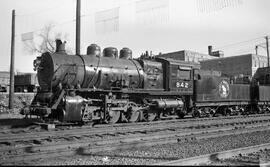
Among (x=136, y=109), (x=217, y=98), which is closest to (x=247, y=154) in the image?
(x=136, y=109)

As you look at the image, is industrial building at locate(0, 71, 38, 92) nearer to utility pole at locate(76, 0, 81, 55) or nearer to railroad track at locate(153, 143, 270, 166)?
utility pole at locate(76, 0, 81, 55)

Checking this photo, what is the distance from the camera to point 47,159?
6.82 meters

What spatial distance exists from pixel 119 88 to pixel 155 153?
637cm

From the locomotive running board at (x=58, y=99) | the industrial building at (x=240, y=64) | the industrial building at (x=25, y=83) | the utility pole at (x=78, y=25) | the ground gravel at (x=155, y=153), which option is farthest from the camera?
the industrial building at (x=240, y=64)

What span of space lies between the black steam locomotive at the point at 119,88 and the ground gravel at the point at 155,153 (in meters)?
4.52

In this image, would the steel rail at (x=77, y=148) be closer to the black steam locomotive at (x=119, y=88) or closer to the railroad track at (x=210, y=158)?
the railroad track at (x=210, y=158)

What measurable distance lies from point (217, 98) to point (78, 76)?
32.3 ft

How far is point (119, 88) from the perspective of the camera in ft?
44.8

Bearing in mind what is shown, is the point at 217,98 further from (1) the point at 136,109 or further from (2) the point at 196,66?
(1) the point at 136,109

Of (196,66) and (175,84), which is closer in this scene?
(175,84)

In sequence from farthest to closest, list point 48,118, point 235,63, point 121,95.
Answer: point 235,63, point 121,95, point 48,118

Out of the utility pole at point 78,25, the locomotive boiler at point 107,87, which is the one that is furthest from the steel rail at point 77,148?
the utility pole at point 78,25

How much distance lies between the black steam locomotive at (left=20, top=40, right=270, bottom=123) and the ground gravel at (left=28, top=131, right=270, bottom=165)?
4.52 metres

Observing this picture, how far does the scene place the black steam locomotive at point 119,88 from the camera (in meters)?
12.1
